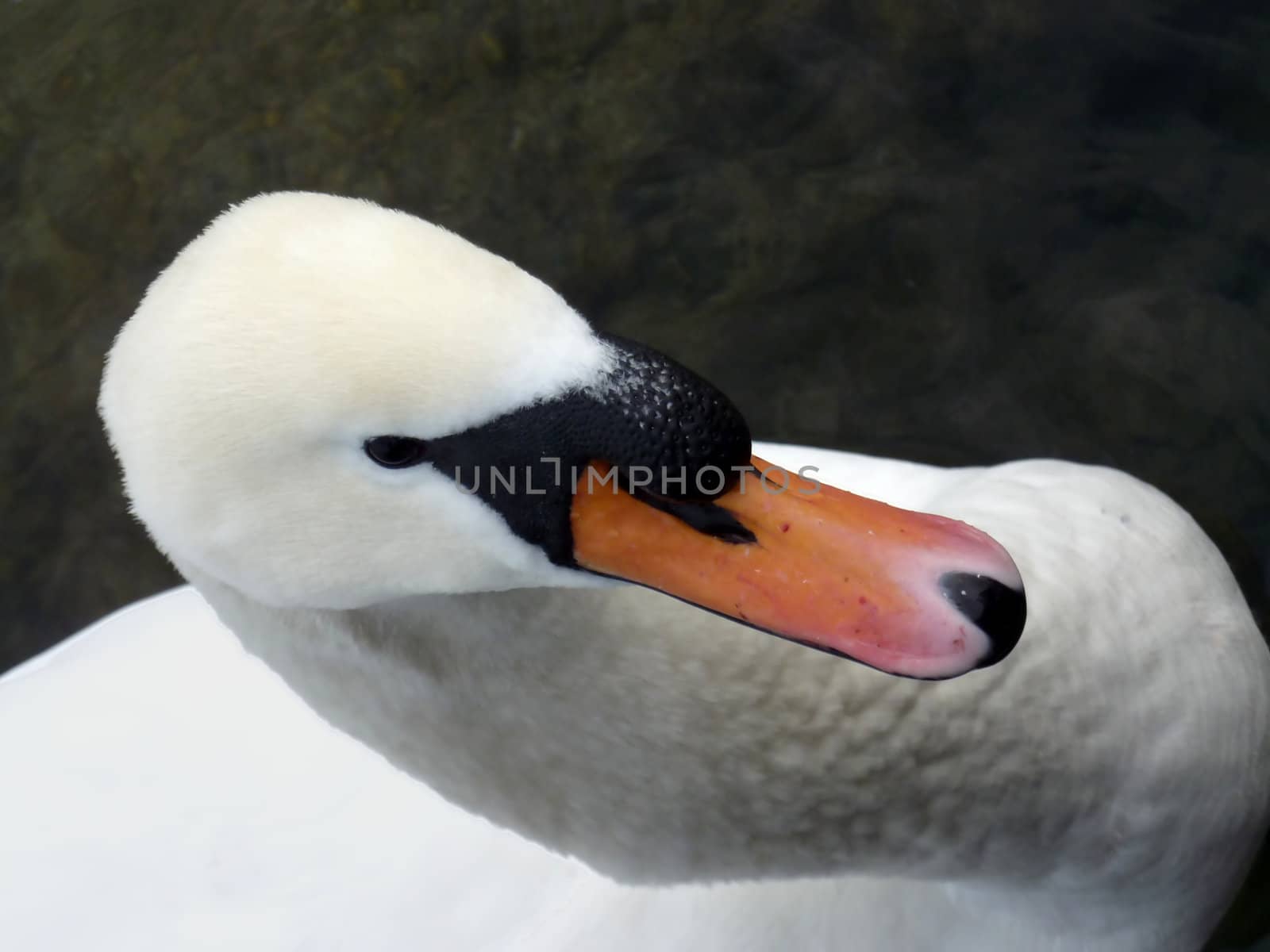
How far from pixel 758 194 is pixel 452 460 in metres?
3.05

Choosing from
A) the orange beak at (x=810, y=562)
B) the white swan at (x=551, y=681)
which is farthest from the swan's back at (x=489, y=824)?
the orange beak at (x=810, y=562)

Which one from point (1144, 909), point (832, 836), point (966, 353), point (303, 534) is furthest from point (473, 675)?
point (966, 353)

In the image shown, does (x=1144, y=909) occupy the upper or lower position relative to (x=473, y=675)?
lower

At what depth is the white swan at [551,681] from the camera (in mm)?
1423

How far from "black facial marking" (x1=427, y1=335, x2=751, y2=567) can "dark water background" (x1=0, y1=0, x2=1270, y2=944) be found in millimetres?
2301

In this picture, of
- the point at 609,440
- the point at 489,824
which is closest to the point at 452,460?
the point at 609,440

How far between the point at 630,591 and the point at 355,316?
63 cm

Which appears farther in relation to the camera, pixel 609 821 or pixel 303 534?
pixel 609 821

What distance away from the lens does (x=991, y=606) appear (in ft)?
4.87

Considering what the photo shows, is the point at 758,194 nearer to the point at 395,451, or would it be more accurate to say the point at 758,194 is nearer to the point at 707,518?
the point at 707,518

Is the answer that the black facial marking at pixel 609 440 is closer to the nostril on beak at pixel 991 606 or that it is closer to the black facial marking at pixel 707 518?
the black facial marking at pixel 707 518

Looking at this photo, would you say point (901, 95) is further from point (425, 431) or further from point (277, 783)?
point (425, 431)

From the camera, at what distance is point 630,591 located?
72.9 inches

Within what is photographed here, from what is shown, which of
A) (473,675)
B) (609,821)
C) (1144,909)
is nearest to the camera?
(473,675)
